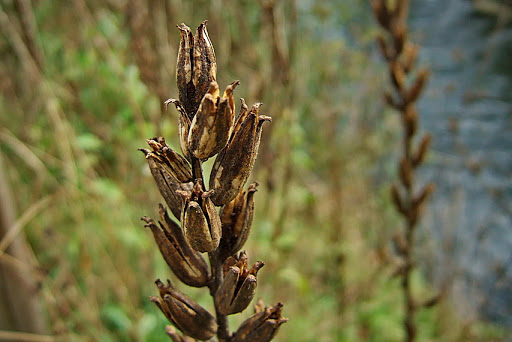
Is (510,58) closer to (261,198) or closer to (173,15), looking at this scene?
(261,198)

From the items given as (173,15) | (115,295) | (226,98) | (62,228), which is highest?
(173,15)

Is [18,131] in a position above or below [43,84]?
above

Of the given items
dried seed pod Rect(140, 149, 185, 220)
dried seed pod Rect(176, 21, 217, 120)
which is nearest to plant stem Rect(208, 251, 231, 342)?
dried seed pod Rect(140, 149, 185, 220)

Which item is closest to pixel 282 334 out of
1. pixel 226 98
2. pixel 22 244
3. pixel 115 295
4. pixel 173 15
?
pixel 115 295

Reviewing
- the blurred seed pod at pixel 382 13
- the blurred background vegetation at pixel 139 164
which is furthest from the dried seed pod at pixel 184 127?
the blurred seed pod at pixel 382 13

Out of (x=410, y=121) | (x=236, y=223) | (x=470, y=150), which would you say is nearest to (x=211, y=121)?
(x=236, y=223)

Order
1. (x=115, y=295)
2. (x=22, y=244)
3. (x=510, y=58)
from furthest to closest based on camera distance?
(x=510, y=58) < (x=115, y=295) < (x=22, y=244)

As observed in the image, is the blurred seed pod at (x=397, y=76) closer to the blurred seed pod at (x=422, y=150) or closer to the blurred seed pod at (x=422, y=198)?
the blurred seed pod at (x=422, y=150)
